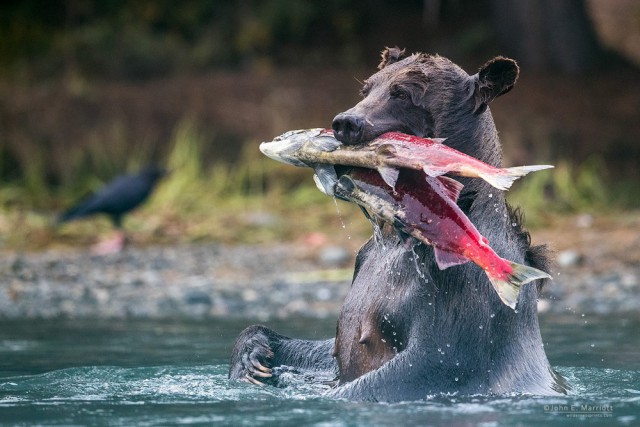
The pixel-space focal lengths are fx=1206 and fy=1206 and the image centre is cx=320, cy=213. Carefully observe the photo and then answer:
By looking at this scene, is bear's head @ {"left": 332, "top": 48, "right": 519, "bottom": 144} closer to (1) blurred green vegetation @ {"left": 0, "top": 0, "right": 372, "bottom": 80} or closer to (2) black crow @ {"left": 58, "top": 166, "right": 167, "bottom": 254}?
(2) black crow @ {"left": 58, "top": 166, "right": 167, "bottom": 254}

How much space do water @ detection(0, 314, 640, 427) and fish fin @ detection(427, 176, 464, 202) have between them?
0.83m

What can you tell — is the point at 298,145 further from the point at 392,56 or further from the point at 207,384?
the point at 207,384

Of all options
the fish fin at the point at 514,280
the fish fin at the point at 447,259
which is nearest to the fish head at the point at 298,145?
the fish fin at the point at 447,259

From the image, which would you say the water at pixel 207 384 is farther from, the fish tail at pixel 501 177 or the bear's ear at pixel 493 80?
the bear's ear at pixel 493 80

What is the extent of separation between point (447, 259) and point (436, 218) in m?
0.17

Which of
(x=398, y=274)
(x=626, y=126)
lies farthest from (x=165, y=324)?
(x=626, y=126)

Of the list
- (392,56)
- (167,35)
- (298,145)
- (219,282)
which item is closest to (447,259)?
(298,145)

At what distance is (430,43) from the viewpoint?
1702 centimetres

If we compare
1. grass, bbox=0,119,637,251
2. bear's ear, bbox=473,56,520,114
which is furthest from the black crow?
bear's ear, bbox=473,56,520,114

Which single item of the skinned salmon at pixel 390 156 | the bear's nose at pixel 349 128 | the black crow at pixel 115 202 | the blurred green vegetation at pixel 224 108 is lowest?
the skinned salmon at pixel 390 156

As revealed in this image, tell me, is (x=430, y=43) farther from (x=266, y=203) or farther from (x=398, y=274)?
(x=398, y=274)

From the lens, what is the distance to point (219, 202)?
13008 millimetres

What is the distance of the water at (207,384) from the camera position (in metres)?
4.61

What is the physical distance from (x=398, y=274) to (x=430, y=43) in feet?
40.1
